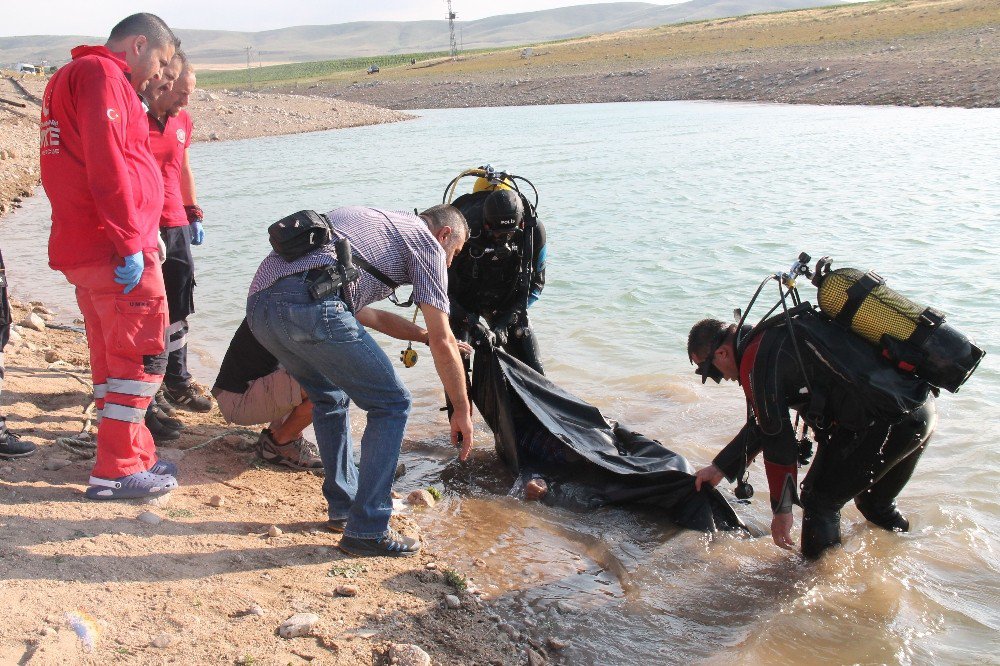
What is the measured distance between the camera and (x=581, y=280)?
9422mm

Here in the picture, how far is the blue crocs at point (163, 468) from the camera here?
3.84 metres

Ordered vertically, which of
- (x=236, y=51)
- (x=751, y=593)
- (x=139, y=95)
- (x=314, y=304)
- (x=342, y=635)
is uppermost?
(x=236, y=51)

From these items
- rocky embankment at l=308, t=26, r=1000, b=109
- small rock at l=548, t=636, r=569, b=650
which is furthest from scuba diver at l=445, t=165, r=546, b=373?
rocky embankment at l=308, t=26, r=1000, b=109

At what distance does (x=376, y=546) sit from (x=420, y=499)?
0.87 metres

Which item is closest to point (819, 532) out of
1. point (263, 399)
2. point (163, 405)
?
point (263, 399)

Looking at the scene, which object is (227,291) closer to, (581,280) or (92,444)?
(581,280)

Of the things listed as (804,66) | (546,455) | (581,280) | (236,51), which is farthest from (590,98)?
(236,51)

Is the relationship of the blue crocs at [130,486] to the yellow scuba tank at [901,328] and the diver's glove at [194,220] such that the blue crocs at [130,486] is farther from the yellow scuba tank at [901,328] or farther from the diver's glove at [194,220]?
the yellow scuba tank at [901,328]

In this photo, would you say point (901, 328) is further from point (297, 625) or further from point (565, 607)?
point (297, 625)

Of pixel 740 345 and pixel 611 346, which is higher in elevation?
pixel 740 345

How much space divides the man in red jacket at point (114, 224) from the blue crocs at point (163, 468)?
5 cm

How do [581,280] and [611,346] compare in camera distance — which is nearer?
[611,346]

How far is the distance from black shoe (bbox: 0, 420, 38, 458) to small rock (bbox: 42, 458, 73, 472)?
0.10 meters

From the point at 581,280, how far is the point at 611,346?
2.24m
